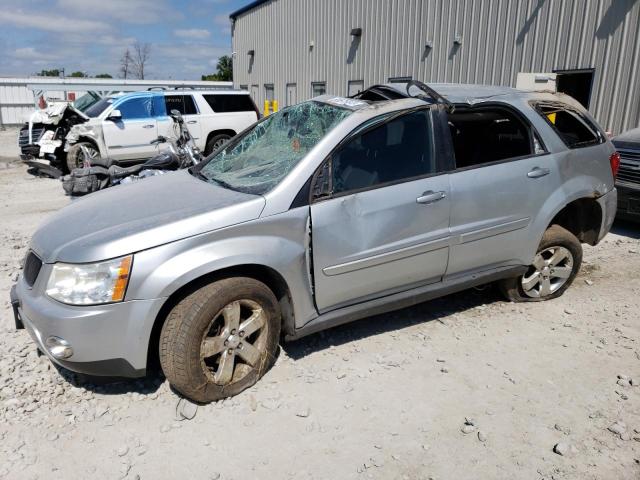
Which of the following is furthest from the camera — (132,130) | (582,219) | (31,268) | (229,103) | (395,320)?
(229,103)

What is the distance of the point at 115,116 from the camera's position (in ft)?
35.9

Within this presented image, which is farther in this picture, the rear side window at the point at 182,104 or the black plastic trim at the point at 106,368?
the rear side window at the point at 182,104

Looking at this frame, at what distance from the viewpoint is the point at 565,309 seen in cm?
425

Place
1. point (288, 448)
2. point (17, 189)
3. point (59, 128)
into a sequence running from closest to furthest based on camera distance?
point (288, 448) → point (17, 189) → point (59, 128)

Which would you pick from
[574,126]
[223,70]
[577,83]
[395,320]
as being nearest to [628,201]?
→ [574,126]

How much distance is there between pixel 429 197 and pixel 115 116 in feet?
31.2

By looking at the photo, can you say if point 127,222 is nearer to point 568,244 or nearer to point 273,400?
point 273,400

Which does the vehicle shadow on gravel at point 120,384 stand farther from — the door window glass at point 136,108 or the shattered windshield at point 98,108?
the shattered windshield at point 98,108

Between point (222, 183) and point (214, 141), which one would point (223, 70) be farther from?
point (222, 183)

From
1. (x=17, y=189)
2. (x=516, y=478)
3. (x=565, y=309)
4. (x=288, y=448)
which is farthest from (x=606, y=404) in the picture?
(x=17, y=189)

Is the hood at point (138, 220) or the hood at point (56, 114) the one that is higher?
the hood at point (56, 114)

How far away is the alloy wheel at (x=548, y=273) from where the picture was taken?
166 inches

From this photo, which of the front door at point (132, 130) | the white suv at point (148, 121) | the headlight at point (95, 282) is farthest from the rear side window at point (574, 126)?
the front door at point (132, 130)

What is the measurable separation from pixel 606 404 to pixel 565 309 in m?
1.33
